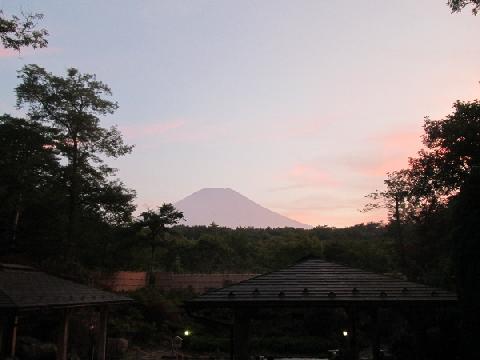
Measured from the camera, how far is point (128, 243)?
1200 inches

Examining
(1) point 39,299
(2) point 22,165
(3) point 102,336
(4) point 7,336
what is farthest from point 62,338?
(2) point 22,165

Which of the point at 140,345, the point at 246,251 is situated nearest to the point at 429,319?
the point at 140,345

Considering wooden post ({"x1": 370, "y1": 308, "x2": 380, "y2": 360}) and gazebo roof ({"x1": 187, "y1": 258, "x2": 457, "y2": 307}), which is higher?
gazebo roof ({"x1": 187, "y1": 258, "x2": 457, "y2": 307})

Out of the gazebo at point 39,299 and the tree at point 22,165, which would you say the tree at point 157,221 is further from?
the gazebo at point 39,299

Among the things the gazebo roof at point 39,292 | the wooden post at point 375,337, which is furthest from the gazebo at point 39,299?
the wooden post at point 375,337

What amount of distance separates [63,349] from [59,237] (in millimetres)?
11912

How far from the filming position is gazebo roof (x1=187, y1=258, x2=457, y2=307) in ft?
31.6

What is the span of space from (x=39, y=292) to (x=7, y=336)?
3.48m

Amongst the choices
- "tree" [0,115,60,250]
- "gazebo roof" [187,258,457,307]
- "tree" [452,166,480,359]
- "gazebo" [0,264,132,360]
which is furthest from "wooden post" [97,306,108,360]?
"tree" [452,166,480,359]

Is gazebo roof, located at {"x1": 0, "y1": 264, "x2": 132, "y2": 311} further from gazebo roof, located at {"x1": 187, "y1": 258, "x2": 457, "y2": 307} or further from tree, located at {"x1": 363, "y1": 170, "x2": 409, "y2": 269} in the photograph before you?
tree, located at {"x1": 363, "y1": 170, "x2": 409, "y2": 269}

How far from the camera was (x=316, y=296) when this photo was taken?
32.0 ft

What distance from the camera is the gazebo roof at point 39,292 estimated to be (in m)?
10.9

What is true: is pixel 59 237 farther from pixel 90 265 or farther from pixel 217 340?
pixel 217 340

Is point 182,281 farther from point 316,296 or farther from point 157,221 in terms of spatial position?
point 316,296
